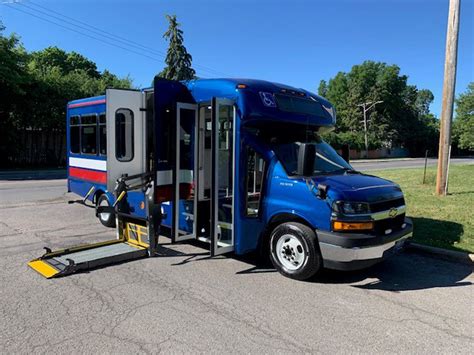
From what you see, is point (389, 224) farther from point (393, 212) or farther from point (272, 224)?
point (272, 224)

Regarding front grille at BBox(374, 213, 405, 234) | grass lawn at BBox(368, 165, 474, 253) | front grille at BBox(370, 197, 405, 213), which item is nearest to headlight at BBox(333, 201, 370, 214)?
front grille at BBox(370, 197, 405, 213)

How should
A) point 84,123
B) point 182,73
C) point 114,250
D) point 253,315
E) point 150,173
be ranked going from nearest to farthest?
point 253,315 → point 114,250 → point 150,173 → point 84,123 → point 182,73

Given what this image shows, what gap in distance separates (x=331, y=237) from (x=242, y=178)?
149 centimetres

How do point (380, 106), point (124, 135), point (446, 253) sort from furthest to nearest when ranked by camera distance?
1. point (380, 106)
2. point (124, 135)
3. point (446, 253)

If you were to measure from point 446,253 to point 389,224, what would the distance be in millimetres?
1839

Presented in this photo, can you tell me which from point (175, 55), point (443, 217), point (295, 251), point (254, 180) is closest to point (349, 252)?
point (295, 251)

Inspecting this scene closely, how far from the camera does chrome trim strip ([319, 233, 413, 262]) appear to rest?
471 centimetres

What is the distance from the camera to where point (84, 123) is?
962 centimetres

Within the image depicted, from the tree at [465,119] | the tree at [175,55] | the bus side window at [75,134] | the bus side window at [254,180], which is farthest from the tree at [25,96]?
the tree at [465,119]

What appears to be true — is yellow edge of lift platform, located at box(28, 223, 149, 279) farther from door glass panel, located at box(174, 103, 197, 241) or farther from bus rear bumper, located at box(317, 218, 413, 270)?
bus rear bumper, located at box(317, 218, 413, 270)

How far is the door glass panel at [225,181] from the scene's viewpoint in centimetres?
553

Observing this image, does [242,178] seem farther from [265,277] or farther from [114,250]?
[114,250]

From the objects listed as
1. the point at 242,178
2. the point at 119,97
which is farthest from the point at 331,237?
the point at 119,97

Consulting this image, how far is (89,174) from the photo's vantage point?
9.55 m
